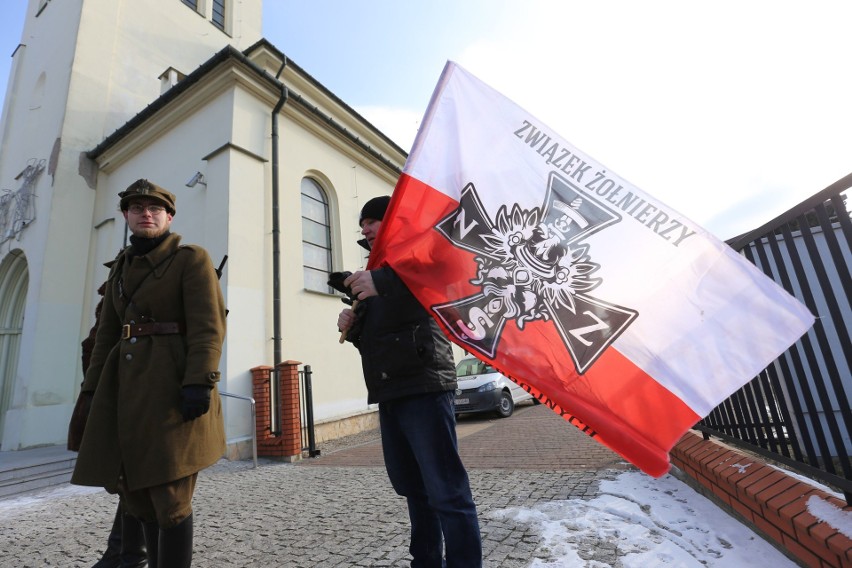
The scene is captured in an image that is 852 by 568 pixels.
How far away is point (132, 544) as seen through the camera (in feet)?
7.80

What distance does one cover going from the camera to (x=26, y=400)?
8.59m

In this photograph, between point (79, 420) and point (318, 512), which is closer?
point (79, 420)

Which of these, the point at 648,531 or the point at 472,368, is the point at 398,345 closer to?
the point at 648,531

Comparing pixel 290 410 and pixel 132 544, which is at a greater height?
pixel 290 410

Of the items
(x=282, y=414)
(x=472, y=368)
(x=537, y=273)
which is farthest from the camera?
(x=472, y=368)

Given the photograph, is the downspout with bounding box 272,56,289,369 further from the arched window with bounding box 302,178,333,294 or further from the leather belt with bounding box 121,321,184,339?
the leather belt with bounding box 121,321,184,339

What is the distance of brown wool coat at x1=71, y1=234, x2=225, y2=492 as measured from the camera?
6.22ft

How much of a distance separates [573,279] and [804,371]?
1746 mm

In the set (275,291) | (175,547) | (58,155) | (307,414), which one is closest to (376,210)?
(175,547)

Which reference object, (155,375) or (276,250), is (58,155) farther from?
(155,375)

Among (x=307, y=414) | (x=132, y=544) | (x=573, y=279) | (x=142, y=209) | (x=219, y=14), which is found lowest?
(x=132, y=544)

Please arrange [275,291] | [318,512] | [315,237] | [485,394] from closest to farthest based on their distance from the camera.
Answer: [318,512] → [275,291] → [485,394] → [315,237]

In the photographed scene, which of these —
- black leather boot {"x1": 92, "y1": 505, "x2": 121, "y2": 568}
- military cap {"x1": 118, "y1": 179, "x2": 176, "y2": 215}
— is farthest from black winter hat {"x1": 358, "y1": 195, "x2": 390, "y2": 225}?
black leather boot {"x1": 92, "y1": 505, "x2": 121, "y2": 568}

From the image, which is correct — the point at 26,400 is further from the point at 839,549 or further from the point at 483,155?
the point at 839,549
